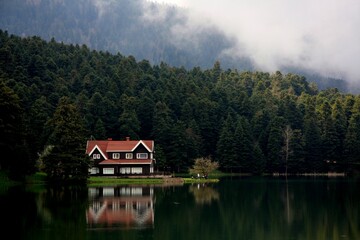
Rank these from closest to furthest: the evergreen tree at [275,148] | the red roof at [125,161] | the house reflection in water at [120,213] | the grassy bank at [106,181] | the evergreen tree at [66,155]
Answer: the house reflection in water at [120,213]
the grassy bank at [106,181]
the evergreen tree at [66,155]
the red roof at [125,161]
the evergreen tree at [275,148]

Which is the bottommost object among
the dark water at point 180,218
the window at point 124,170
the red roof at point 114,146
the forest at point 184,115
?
the dark water at point 180,218

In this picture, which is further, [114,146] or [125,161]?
[114,146]

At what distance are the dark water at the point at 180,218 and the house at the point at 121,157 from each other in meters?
37.8

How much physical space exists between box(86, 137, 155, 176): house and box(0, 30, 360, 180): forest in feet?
13.0

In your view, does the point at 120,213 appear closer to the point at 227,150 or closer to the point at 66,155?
the point at 66,155

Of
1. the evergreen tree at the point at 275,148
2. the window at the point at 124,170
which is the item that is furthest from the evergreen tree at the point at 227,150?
the window at the point at 124,170

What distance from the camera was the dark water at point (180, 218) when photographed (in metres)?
29.7

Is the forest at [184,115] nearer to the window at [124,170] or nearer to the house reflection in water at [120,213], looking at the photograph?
the window at [124,170]

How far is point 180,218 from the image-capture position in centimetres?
3612

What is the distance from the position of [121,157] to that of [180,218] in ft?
186

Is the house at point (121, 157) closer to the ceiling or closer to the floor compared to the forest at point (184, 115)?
closer to the floor

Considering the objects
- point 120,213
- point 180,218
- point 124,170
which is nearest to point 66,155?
point 124,170

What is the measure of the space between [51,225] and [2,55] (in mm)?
100963

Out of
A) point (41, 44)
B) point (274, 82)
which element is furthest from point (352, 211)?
point (274, 82)
